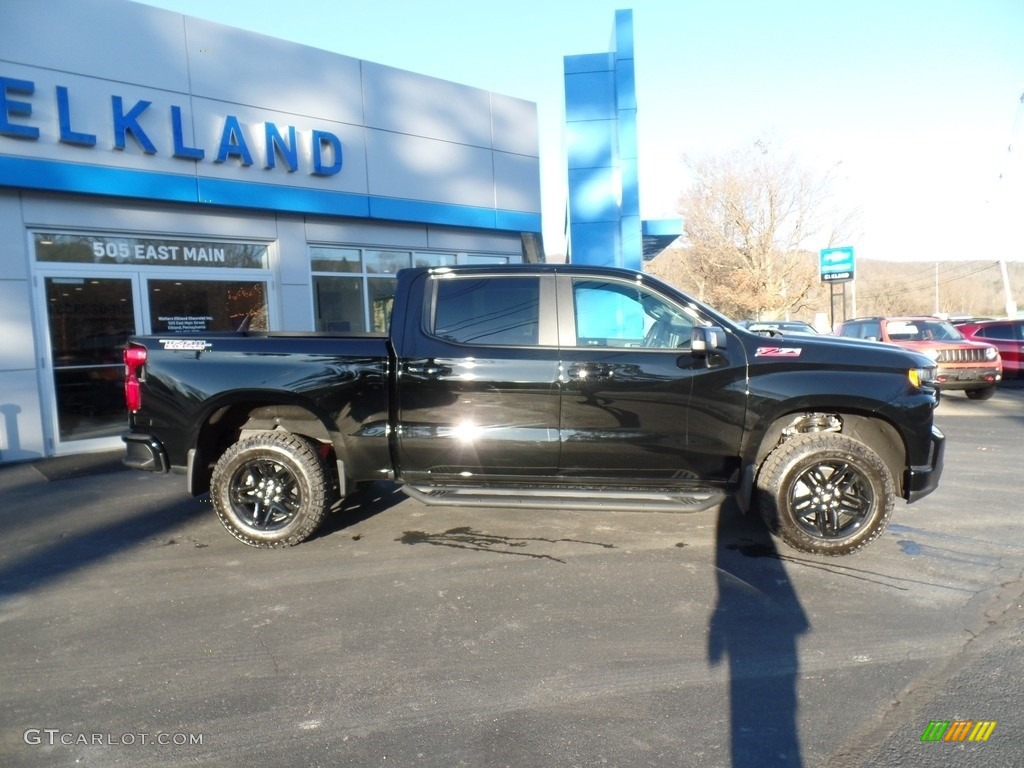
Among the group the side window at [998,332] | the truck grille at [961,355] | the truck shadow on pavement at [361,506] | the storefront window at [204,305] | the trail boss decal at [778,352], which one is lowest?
the truck shadow on pavement at [361,506]

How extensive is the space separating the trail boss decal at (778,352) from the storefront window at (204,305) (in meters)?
7.25

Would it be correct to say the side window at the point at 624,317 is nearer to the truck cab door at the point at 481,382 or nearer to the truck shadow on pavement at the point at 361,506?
the truck cab door at the point at 481,382

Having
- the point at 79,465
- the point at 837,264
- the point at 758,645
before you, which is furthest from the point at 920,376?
the point at 837,264

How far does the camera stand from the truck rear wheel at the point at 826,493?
4.56 m

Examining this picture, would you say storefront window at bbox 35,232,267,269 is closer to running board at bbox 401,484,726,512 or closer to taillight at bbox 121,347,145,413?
taillight at bbox 121,347,145,413

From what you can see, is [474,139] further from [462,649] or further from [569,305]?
[462,649]

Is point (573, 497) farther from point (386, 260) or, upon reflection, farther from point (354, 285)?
point (386, 260)

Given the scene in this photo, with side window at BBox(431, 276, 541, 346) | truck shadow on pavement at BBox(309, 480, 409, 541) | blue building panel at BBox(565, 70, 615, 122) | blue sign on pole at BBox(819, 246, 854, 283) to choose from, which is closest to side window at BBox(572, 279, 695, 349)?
side window at BBox(431, 276, 541, 346)

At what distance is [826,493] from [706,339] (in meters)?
1.39

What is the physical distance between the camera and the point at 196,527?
5.75 m

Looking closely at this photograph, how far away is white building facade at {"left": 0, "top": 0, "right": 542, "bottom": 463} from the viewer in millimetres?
8484

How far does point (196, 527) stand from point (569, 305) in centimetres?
365

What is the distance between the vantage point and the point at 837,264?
26.6 meters

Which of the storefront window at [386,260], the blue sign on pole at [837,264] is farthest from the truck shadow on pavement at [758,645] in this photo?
the blue sign on pole at [837,264]
